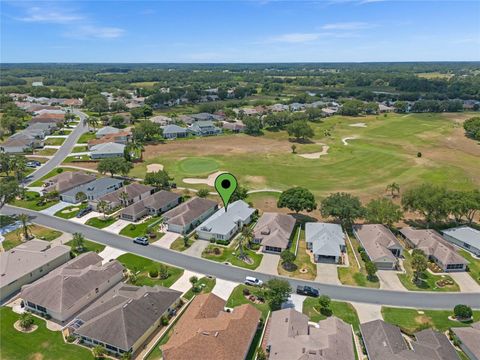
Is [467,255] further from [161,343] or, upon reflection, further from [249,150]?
[249,150]

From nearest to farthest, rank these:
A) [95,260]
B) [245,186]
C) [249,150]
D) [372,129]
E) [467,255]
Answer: [95,260], [467,255], [245,186], [249,150], [372,129]

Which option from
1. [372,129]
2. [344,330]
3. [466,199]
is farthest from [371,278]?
[372,129]

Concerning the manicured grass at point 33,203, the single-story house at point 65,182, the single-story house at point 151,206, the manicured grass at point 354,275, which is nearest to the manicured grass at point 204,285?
the manicured grass at point 354,275

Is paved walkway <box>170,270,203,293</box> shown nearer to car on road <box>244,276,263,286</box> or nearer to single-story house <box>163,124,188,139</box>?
car on road <box>244,276,263,286</box>

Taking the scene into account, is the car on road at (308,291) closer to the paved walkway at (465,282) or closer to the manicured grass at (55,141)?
the paved walkway at (465,282)

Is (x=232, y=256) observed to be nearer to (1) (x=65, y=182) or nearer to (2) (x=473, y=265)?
(2) (x=473, y=265)

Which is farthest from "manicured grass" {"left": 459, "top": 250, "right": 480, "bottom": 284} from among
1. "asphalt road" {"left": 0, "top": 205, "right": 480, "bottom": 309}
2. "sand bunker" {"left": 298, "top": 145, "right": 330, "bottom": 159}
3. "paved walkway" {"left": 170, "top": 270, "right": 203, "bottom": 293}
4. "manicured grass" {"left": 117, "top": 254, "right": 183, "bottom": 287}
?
"sand bunker" {"left": 298, "top": 145, "right": 330, "bottom": 159}

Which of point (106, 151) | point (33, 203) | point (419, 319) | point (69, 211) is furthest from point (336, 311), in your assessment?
point (106, 151)
